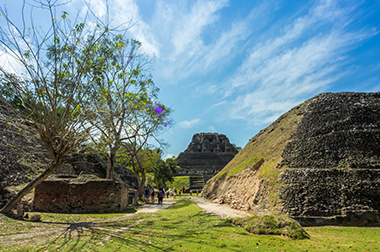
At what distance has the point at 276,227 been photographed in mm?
5969

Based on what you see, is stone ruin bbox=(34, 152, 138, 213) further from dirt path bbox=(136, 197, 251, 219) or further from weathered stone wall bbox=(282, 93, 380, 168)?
weathered stone wall bbox=(282, 93, 380, 168)

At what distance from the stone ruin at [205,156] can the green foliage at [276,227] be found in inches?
1304

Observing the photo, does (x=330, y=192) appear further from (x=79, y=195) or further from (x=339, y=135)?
(x=79, y=195)

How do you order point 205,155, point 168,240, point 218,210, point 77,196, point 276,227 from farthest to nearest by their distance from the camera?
point 205,155
point 218,210
point 77,196
point 276,227
point 168,240

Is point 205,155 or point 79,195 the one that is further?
point 205,155

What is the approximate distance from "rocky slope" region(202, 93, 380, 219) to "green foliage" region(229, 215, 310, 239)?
2733mm

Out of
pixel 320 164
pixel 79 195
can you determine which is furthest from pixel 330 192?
pixel 79 195

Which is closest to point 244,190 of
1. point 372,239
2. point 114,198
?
point 372,239

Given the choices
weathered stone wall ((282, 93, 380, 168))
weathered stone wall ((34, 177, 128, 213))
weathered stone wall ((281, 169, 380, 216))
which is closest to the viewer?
weathered stone wall ((281, 169, 380, 216))

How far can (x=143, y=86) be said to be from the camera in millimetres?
15352

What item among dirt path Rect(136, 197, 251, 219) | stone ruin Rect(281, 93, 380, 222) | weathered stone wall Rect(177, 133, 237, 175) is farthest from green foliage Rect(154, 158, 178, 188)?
stone ruin Rect(281, 93, 380, 222)

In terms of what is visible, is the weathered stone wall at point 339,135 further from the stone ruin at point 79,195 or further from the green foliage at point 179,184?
the green foliage at point 179,184

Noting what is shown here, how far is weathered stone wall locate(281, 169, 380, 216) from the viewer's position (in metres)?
8.28

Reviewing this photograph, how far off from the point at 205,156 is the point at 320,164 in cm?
4883
